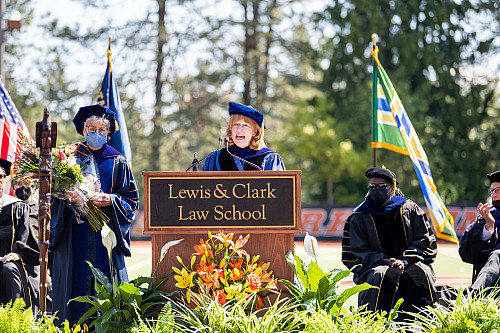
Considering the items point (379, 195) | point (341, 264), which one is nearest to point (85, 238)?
point (379, 195)

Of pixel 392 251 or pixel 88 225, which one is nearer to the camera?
pixel 88 225

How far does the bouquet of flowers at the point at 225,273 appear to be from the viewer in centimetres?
462

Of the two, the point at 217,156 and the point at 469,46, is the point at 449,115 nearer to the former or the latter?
the point at 469,46

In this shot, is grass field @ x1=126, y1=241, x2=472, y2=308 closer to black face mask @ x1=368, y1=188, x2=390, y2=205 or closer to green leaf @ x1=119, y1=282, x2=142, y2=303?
black face mask @ x1=368, y1=188, x2=390, y2=205

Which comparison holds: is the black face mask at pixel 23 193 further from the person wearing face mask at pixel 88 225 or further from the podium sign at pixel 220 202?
the podium sign at pixel 220 202

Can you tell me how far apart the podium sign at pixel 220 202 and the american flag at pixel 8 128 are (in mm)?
4152

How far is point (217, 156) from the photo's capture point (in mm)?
5602

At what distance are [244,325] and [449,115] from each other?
28413mm

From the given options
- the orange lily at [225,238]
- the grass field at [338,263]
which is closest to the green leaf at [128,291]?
the orange lily at [225,238]

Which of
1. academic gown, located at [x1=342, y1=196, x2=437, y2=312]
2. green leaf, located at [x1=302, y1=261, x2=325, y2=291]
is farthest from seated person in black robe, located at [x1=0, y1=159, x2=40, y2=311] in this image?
green leaf, located at [x1=302, y1=261, x2=325, y2=291]

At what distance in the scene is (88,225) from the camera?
5574 mm

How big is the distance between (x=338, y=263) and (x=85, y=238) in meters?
12.0

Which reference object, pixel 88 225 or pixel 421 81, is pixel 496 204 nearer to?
pixel 88 225

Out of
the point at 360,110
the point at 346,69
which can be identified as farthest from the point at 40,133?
the point at 346,69
